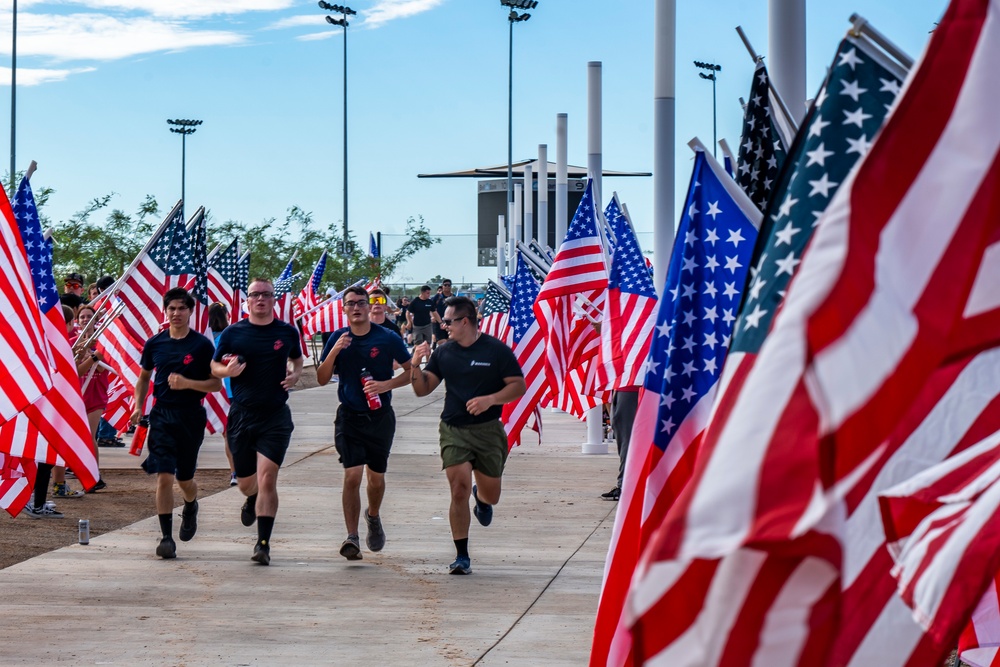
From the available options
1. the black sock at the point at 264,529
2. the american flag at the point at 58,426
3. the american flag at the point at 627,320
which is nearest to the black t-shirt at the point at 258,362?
the black sock at the point at 264,529

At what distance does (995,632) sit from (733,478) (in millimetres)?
2635

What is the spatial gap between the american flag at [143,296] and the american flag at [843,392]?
11052 millimetres

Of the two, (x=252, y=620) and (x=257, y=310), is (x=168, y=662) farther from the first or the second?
(x=257, y=310)

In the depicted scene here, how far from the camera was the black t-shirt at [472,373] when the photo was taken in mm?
10344

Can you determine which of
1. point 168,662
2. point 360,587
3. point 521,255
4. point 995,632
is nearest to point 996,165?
point 995,632

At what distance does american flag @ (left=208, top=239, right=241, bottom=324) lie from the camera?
782 inches

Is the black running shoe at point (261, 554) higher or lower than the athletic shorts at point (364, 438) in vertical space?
lower

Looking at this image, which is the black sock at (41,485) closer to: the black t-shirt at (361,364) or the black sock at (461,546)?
the black t-shirt at (361,364)

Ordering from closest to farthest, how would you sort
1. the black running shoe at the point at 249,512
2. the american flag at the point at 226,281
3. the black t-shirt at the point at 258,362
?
1. the black t-shirt at the point at 258,362
2. the black running shoe at the point at 249,512
3. the american flag at the point at 226,281

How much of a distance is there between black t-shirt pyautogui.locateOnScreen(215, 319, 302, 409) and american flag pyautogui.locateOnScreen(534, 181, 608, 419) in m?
5.10


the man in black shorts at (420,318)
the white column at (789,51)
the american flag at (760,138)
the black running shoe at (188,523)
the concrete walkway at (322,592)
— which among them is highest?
the white column at (789,51)

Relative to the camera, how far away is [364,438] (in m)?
10.7

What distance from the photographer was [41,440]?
804 cm

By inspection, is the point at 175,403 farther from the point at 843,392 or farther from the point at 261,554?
the point at 843,392
